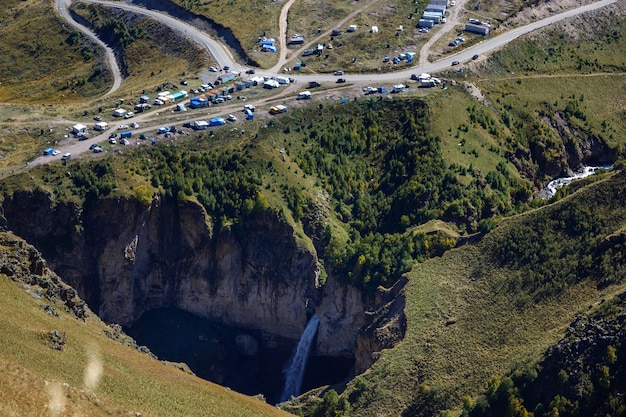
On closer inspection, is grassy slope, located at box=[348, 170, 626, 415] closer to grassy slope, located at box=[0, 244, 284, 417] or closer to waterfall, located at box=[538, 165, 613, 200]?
grassy slope, located at box=[0, 244, 284, 417]

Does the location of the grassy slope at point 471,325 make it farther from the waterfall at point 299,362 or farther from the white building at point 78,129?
the white building at point 78,129

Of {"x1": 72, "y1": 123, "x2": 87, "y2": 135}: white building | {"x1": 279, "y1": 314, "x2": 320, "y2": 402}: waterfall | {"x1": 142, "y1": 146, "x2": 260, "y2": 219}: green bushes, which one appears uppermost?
{"x1": 72, "y1": 123, "x2": 87, "y2": 135}: white building

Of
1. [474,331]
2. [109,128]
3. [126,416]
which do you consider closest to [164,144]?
[109,128]

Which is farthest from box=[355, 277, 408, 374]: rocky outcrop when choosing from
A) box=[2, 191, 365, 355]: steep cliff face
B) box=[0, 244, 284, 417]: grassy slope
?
box=[0, 244, 284, 417]: grassy slope

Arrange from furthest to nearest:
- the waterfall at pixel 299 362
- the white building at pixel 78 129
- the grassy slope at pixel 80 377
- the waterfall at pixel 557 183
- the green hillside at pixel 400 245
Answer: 1. the waterfall at pixel 557 183
2. the white building at pixel 78 129
3. the waterfall at pixel 299 362
4. the green hillside at pixel 400 245
5. the grassy slope at pixel 80 377

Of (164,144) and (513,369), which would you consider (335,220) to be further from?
(513,369)

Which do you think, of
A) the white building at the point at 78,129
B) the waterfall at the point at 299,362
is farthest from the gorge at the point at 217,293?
the white building at the point at 78,129

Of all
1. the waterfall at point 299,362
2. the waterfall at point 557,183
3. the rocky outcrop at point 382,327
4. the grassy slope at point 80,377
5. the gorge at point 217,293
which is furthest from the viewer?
the waterfall at point 557,183
